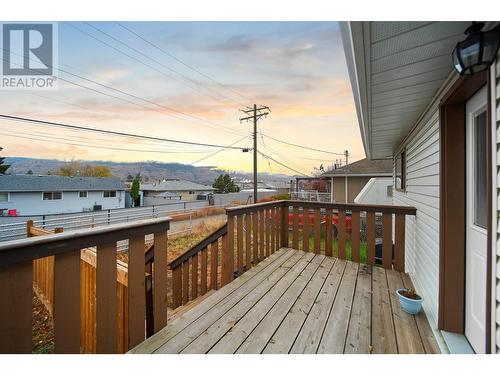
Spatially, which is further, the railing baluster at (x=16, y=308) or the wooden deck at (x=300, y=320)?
the wooden deck at (x=300, y=320)

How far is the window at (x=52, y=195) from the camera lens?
59.5 feet

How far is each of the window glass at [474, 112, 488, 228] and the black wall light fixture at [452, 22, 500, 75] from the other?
541 millimetres

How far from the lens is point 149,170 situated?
34.0 metres

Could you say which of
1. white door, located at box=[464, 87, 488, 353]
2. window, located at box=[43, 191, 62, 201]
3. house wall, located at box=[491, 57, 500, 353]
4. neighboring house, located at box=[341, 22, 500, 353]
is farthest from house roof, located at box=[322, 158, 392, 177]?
window, located at box=[43, 191, 62, 201]

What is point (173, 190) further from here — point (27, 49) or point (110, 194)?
point (27, 49)

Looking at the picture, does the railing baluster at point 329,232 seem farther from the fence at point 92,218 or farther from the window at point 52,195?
the window at point 52,195

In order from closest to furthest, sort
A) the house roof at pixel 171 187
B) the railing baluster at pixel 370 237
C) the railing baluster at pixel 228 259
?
the railing baluster at pixel 228 259 → the railing baluster at pixel 370 237 → the house roof at pixel 171 187

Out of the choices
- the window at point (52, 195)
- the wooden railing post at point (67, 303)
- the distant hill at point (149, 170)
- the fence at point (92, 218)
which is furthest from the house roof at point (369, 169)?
the window at point (52, 195)

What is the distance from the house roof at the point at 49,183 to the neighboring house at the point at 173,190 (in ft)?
23.6

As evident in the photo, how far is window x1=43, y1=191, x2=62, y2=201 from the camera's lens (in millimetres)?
18141

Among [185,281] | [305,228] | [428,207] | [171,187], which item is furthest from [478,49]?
[171,187]

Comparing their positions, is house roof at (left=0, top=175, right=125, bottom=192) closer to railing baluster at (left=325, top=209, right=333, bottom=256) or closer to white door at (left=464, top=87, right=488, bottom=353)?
railing baluster at (left=325, top=209, right=333, bottom=256)
